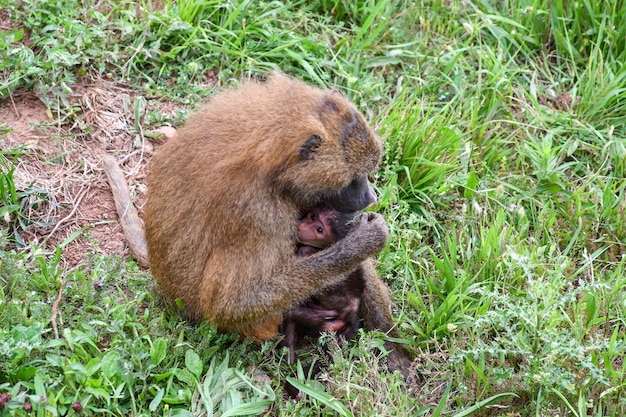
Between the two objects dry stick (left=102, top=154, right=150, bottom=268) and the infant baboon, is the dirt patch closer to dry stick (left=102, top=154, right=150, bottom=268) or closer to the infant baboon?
dry stick (left=102, top=154, right=150, bottom=268)

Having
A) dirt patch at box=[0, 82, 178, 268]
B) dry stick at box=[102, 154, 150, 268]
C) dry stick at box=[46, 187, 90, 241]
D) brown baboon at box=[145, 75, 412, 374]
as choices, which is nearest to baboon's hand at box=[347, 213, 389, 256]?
brown baboon at box=[145, 75, 412, 374]

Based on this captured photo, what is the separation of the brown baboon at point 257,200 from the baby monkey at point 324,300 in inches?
3.3

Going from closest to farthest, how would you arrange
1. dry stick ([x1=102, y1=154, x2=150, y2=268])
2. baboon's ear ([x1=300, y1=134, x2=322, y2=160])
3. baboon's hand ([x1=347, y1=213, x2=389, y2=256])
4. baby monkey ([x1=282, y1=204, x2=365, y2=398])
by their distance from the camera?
baboon's ear ([x1=300, y1=134, x2=322, y2=160]) < baboon's hand ([x1=347, y1=213, x2=389, y2=256]) < baby monkey ([x1=282, y1=204, x2=365, y2=398]) < dry stick ([x1=102, y1=154, x2=150, y2=268])

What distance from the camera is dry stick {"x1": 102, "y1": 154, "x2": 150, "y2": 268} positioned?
15.6 feet

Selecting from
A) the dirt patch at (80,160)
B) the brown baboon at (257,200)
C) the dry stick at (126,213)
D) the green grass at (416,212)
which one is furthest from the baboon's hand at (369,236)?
the dirt patch at (80,160)

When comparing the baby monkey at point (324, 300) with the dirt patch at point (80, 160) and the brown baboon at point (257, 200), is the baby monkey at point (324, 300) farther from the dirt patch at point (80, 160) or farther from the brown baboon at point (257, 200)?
the dirt patch at point (80, 160)

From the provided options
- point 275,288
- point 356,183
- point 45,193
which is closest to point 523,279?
point 356,183

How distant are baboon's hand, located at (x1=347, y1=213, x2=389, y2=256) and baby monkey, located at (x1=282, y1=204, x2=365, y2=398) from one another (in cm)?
10

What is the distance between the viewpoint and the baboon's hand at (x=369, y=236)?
418 cm

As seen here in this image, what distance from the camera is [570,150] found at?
5500 mm

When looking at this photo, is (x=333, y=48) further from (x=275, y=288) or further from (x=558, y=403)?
(x=558, y=403)

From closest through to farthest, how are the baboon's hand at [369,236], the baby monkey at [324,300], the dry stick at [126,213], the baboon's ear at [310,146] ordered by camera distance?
the baboon's ear at [310,146]
the baboon's hand at [369,236]
the baby monkey at [324,300]
the dry stick at [126,213]

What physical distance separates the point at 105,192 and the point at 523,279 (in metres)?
2.48

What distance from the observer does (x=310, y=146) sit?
393 cm
